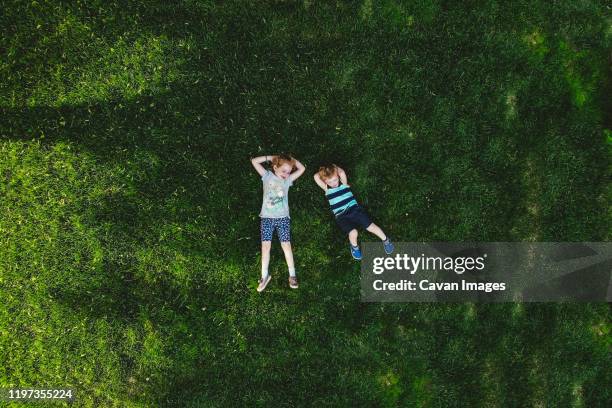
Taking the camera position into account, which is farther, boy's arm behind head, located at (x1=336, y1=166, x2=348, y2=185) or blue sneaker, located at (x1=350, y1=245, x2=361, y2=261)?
blue sneaker, located at (x1=350, y1=245, x2=361, y2=261)

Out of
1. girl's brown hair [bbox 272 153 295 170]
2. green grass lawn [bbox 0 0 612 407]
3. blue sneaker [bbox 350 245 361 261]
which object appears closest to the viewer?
girl's brown hair [bbox 272 153 295 170]

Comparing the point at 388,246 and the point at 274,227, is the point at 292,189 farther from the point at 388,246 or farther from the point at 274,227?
the point at 388,246

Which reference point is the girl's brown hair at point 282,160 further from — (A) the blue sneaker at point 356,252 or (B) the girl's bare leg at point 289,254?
(A) the blue sneaker at point 356,252

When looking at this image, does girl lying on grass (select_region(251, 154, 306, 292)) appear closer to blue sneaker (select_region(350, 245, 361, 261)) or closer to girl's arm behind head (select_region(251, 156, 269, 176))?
girl's arm behind head (select_region(251, 156, 269, 176))

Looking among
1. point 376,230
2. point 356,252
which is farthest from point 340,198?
point 356,252

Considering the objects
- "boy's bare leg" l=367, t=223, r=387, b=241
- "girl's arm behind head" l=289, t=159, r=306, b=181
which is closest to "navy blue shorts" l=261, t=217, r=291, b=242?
"girl's arm behind head" l=289, t=159, r=306, b=181

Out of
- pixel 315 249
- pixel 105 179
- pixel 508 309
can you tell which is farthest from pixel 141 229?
pixel 508 309

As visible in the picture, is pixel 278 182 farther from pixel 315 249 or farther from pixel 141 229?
pixel 141 229

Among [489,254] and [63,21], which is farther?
[489,254]
